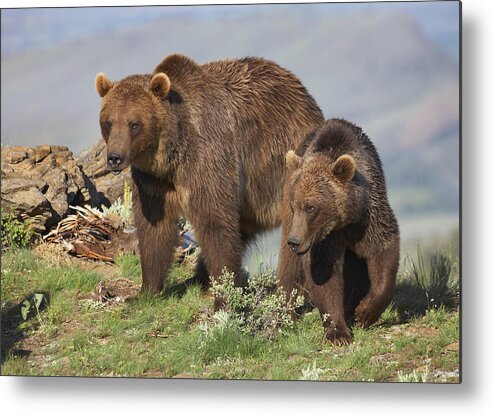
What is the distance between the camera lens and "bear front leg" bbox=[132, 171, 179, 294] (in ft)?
27.1

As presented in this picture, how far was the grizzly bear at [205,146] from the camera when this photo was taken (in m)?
7.93

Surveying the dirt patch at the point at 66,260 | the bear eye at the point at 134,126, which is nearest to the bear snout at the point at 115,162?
the bear eye at the point at 134,126

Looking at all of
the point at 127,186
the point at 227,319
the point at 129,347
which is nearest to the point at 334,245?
the point at 227,319

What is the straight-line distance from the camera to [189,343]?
25.8ft

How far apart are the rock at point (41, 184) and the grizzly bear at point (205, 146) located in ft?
3.81

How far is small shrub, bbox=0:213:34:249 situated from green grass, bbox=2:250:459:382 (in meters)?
0.32

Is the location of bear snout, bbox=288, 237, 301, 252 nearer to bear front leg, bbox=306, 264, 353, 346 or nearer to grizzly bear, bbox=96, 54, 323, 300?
bear front leg, bbox=306, 264, 353, 346

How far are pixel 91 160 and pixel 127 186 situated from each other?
1.74 ft

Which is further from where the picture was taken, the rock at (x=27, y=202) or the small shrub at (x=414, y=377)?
the rock at (x=27, y=202)

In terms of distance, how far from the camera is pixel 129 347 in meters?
7.98

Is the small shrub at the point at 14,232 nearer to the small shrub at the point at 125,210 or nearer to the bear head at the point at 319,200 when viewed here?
the small shrub at the point at 125,210

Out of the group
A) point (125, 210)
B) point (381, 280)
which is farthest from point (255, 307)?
point (125, 210)

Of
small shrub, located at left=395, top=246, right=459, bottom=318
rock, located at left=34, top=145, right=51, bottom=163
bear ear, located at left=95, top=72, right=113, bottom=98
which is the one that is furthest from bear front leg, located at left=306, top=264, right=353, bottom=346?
rock, located at left=34, top=145, right=51, bottom=163

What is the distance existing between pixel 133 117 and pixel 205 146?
61cm
